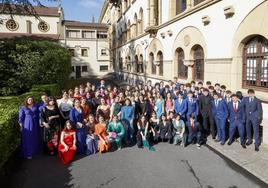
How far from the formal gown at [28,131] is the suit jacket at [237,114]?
666cm

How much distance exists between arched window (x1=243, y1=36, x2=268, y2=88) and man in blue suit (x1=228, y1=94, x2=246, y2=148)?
161cm

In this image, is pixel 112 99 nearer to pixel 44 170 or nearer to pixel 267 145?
pixel 44 170

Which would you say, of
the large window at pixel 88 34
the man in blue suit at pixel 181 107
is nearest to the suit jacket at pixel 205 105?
the man in blue suit at pixel 181 107

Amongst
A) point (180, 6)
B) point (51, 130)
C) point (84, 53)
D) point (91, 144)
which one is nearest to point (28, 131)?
point (51, 130)

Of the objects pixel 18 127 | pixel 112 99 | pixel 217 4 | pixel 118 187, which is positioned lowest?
pixel 118 187

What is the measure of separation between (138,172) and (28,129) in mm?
3886

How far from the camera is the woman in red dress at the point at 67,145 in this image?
7469 mm

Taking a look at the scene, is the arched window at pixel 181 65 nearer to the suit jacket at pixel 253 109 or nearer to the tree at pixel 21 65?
the suit jacket at pixel 253 109

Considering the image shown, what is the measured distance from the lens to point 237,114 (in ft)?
27.3

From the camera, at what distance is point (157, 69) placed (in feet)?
66.0

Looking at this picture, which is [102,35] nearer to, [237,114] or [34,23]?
[34,23]

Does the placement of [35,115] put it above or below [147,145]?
above

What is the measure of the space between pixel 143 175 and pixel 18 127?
15.5 ft

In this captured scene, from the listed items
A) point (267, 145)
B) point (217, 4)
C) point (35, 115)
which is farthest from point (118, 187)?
point (217, 4)
